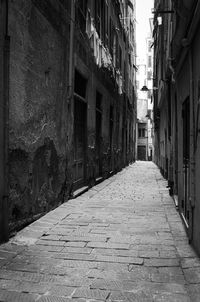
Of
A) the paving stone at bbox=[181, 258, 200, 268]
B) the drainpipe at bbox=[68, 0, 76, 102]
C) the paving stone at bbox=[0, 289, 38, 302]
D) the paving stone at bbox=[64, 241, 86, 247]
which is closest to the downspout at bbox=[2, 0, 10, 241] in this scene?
the paving stone at bbox=[64, 241, 86, 247]

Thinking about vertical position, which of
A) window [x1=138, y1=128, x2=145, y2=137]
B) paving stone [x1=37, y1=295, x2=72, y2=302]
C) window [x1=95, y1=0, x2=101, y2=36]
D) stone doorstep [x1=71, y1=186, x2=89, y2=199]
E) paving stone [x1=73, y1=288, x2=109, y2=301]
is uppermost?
window [x1=95, y1=0, x2=101, y2=36]

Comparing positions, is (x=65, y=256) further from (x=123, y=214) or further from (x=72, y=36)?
(x=72, y=36)

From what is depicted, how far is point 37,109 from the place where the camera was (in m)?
6.13

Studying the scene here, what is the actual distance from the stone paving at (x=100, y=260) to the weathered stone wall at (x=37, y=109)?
1.83 ft

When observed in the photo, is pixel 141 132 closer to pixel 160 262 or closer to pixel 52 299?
pixel 160 262

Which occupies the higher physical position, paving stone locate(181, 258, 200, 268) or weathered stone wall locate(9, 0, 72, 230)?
weathered stone wall locate(9, 0, 72, 230)

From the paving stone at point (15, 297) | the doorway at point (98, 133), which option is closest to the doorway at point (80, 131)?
the doorway at point (98, 133)

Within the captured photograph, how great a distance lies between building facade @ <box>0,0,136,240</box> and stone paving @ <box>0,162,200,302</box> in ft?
1.96

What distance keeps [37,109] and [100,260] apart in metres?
2.94

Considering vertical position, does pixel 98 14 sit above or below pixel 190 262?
above

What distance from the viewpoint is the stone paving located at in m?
3.31

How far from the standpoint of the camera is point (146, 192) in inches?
408

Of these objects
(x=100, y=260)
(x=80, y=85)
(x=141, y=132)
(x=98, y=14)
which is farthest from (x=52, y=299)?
(x=141, y=132)

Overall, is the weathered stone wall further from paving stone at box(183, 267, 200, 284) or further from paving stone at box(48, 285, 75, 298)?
paving stone at box(183, 267, 200, 284)
